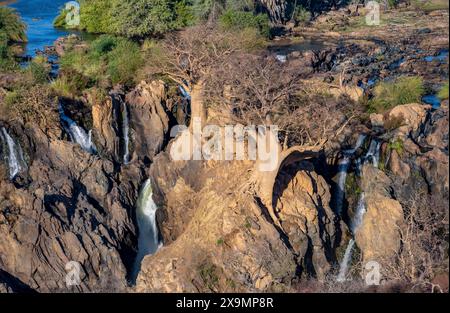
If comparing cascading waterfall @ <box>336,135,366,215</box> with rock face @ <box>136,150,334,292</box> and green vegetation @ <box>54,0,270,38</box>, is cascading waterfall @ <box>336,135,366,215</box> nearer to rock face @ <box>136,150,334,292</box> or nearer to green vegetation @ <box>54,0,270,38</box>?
rock face @ <box>136,150,334,292</box>

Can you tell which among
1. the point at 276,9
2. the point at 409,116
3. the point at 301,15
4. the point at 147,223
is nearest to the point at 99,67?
the point at 147,223

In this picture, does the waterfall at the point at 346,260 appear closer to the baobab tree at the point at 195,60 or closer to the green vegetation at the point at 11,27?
the baobab tree at the point at 195,60

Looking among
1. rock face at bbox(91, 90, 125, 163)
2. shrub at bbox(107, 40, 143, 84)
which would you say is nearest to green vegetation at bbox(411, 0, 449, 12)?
shrub at bbox(107, 40, 143, 84)

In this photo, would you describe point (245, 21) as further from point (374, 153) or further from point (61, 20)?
point (374, 153)

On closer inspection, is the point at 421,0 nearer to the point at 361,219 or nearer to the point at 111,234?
the point at 361,219
